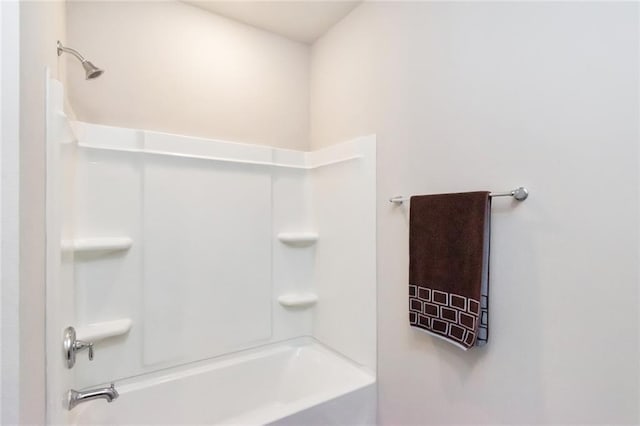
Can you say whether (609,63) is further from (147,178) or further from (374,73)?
(147,178)

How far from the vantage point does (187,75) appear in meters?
1.94

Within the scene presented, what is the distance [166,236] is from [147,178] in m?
0.33

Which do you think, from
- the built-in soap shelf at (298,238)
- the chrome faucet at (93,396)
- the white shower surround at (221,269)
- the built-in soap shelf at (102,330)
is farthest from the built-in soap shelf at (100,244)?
the built-in soap shelf at (298,238)

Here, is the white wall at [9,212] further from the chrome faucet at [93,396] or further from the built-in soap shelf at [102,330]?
the built-in soap shelf at [102,330]

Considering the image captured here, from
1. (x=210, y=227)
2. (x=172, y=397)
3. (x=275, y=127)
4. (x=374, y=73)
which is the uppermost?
(x=374, y=73)

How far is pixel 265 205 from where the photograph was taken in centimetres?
209

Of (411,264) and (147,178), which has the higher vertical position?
(147,178)

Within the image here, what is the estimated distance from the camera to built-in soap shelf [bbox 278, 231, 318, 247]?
6.99ft

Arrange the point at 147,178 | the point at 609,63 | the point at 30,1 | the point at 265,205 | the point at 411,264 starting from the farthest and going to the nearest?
1. the point at 265,205
2. the point at 147,178
3. the point at 411,264
4. the point at 609,63
5. the point at 30,1

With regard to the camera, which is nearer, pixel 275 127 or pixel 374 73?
pixel 374 73

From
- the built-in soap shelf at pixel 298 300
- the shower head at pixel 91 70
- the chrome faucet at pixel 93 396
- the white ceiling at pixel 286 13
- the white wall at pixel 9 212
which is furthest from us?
the built-in soap shelf at pixel 298 300

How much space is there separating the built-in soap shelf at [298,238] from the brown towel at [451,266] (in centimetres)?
84

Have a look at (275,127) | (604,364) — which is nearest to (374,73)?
(275,127)

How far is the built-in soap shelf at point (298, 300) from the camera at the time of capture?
2.13 metres
